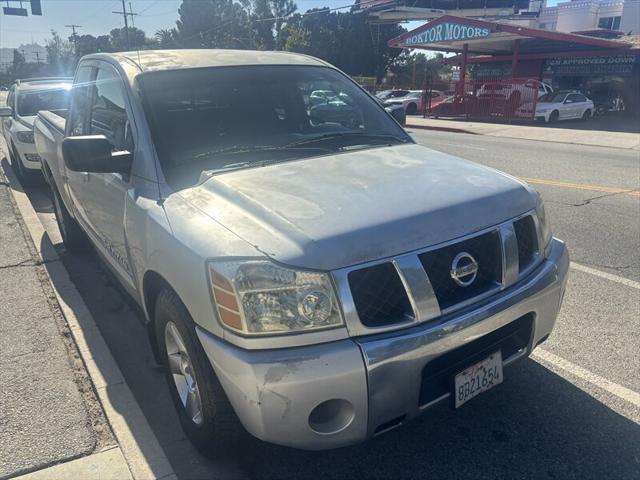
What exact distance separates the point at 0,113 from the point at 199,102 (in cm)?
799

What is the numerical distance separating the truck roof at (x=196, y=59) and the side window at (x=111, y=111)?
0.15m

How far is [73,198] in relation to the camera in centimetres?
468

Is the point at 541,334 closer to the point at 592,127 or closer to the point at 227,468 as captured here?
the point at 227,468

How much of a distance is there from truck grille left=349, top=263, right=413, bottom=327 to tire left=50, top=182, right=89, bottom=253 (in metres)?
4.14

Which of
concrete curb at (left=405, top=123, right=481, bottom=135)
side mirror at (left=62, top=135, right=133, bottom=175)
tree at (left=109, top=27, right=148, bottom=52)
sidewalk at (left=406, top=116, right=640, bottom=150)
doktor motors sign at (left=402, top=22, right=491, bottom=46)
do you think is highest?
tree at (left=109, top=27, right=148, bottom=52)

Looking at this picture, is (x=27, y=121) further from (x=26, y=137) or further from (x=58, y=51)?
(x=58, y=51)

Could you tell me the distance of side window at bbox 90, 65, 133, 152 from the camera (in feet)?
11.0

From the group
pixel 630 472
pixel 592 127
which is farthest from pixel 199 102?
pixel 592 127

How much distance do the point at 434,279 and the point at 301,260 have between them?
1.99 ft

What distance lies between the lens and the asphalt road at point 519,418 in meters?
2.63

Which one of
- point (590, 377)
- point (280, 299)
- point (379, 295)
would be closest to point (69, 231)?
point (280, 299)

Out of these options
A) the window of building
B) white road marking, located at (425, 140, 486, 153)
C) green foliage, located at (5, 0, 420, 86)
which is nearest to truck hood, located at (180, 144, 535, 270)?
white road marking, located at (425, 140, 486, 153)

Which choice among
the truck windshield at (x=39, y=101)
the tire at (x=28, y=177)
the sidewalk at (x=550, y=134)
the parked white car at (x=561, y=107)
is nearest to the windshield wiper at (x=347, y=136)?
the tire at (x=28, y=177)

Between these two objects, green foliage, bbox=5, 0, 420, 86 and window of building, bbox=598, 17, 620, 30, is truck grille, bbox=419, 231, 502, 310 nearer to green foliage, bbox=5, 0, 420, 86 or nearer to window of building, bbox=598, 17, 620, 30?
green foliage, bbox=5, 0, 420, 86
